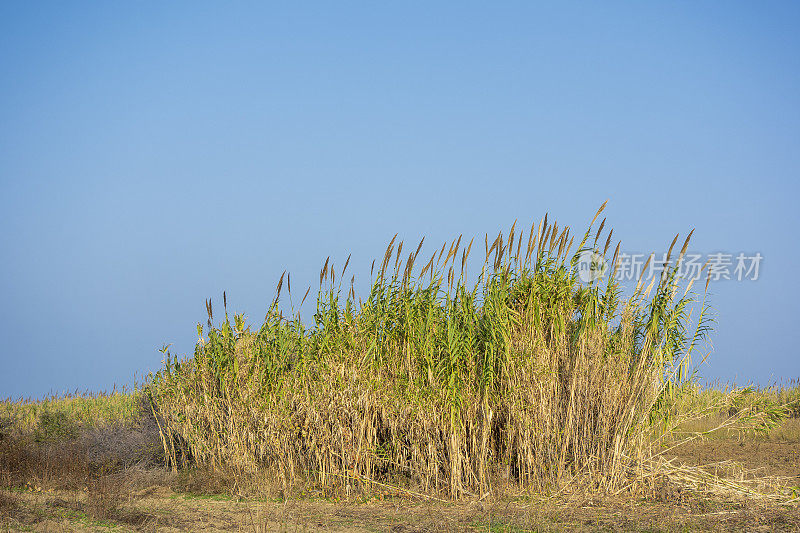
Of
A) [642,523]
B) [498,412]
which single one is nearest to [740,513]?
[642,523]

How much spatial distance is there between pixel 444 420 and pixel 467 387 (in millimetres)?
558

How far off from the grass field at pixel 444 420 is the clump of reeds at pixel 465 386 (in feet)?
0.09

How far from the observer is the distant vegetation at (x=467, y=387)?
338 inches

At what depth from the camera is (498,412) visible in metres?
8.78

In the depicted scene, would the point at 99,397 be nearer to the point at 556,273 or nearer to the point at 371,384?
the point at 371,384

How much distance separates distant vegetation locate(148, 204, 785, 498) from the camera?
8.59 meters

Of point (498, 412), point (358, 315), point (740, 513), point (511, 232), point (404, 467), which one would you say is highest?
point (511, 232)

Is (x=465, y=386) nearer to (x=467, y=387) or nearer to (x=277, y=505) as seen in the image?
(x=467, y=387)

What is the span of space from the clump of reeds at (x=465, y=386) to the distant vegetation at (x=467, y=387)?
0.8 inches

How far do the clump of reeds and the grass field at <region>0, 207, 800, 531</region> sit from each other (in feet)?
0.09

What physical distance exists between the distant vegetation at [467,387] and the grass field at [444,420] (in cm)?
3

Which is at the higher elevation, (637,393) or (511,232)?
(511,232)

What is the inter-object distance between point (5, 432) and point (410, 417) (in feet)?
28.9

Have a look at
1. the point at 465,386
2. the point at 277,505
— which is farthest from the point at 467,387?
the point at 277,505
